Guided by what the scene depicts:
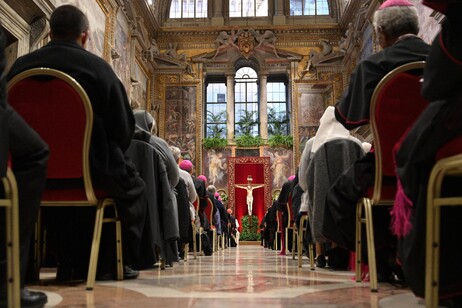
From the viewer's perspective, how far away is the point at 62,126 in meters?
2.81

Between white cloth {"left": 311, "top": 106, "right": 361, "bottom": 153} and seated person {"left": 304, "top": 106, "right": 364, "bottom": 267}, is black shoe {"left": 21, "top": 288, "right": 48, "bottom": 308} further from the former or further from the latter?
white cloth {"left": 311, "top": 106, "right": 361, "bottom": 153}

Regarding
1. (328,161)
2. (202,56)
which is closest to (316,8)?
(202,56)

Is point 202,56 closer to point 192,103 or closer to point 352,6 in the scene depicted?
point 192,103

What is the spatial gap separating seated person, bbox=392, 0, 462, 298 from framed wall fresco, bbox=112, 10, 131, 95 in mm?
14216

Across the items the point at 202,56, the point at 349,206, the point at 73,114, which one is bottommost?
the point at 349,206

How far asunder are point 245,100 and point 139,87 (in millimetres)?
4909

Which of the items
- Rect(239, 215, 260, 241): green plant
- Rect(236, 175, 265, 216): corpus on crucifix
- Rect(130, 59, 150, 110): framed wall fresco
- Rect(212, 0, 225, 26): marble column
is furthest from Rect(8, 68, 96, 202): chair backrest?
Rect(212, 0, 225, 26): marble column

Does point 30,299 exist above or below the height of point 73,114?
below

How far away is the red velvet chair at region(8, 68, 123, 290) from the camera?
2754mm

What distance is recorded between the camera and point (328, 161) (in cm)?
412

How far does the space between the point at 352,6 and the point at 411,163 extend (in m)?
18.6

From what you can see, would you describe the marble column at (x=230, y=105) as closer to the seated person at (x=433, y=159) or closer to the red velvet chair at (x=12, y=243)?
A: the seated person at (x=433, y=159)

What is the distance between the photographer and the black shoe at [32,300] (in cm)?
192

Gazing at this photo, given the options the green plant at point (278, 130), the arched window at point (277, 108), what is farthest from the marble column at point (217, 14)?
the green plant at point (278, 130)
